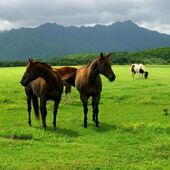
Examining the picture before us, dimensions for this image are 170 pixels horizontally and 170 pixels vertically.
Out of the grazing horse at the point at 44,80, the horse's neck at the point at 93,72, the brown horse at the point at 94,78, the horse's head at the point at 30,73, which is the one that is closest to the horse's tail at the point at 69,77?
the brown horse at the point at 94,78

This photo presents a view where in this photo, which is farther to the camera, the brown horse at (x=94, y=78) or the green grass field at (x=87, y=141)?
the brown horse at (x=94, y=78)

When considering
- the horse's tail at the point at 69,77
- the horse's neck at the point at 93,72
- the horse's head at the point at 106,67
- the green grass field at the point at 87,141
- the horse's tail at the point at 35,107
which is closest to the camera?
the green grass field at the point at 87,141

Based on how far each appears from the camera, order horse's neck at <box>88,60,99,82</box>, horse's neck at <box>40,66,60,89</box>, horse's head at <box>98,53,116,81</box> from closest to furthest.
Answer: horse's head at <box>98,53,116,81</box> → horse's neck at <box>40,66,60,89</box> → horse's neck at <box>88,60,99,82</box>

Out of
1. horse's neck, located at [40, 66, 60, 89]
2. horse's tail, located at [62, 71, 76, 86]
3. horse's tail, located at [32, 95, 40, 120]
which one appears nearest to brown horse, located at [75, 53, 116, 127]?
horse's neck, located at [40, 66, 60, 89]

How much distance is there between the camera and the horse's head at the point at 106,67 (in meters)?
15.1

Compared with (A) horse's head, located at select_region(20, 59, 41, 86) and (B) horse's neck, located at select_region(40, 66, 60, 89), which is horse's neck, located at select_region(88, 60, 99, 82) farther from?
(A) horse's head, located at select_region(20, 59, 41, 86)

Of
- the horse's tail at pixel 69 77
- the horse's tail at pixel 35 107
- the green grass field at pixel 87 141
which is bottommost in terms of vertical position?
the green grass field at pixel 87 141

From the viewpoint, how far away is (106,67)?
15203 millimetres

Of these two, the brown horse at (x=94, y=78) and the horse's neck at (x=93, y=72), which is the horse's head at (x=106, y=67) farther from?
the horse's neck at (x=93, y=72)

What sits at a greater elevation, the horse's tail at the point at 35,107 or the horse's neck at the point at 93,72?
the horse's neck at the point at 93,72

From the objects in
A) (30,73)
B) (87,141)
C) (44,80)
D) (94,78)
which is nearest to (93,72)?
(94,78)

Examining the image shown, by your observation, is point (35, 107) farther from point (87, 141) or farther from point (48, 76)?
point (87, 141)

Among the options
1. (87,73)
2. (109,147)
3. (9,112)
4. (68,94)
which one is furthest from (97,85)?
(68,94)

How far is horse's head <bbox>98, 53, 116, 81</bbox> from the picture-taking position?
49.7 ft
